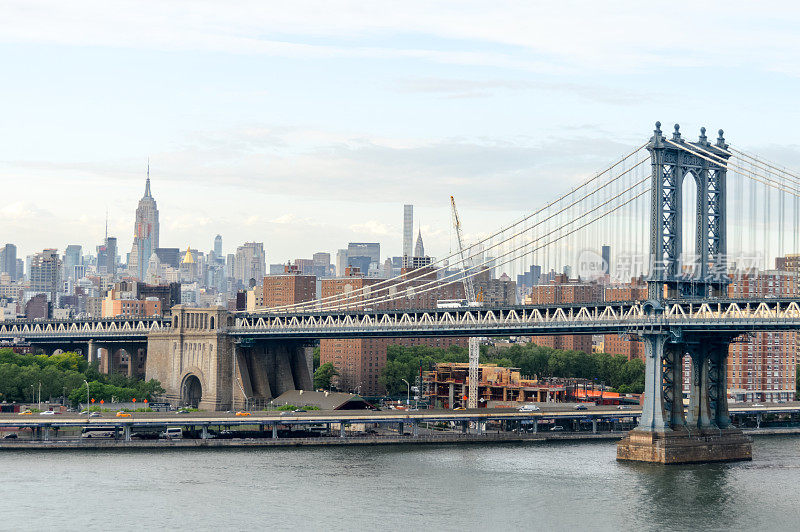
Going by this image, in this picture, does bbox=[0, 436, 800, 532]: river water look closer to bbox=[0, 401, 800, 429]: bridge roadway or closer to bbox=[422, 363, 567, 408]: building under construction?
bbox=[0, 401, 800, 429]: bridge roadway

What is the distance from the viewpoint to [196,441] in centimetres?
8319

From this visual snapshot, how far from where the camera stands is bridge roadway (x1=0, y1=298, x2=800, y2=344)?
72625mm

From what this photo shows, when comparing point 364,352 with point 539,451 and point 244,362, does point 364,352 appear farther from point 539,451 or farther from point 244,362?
point 539,451

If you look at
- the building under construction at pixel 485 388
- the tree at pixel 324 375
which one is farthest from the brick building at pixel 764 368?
the tree at pixel 324 375

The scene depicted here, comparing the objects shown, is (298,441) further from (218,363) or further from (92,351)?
(92,351)

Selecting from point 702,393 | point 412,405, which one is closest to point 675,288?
point 702,393

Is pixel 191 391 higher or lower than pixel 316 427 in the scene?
higher

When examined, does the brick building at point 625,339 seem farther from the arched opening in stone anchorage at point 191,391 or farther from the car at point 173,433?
the car at point 173,433

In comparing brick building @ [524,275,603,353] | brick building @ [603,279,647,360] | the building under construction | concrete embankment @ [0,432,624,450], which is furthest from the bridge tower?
brick building @ [524,275,603,353]

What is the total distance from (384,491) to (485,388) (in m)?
55.7

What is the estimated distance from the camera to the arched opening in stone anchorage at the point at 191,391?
111000 mm

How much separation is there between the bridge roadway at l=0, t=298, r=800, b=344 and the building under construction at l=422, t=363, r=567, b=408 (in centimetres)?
1295

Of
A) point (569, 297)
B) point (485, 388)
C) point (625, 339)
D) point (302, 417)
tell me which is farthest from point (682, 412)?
point (569, 297)

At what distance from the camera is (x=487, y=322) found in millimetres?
91562
